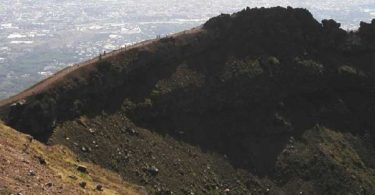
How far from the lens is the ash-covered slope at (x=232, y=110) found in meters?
102

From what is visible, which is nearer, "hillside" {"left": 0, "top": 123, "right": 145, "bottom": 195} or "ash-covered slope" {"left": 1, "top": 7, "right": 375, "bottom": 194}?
"hillside" {"left": 0, "top": 123, "right": 145, "bottom": 195}

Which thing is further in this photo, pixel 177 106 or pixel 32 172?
pixel 177 106

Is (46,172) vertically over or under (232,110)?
over

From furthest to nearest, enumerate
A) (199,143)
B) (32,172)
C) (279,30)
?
(279,30)
(199,143)
(32,172)

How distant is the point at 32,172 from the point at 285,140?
2374 inches

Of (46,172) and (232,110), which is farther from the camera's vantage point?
(232,110)

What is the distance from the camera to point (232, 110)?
124 m

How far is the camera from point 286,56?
134125 mm

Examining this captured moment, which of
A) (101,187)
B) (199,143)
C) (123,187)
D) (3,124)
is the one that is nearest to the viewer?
(101,187)

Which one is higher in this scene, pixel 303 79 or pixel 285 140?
pixel 303 79

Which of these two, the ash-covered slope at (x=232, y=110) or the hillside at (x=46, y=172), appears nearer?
the hillside at (x=46, y=172)

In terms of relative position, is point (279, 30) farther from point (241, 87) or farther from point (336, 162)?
point (336, 162)

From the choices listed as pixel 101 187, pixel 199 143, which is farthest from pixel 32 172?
pixel 199 143

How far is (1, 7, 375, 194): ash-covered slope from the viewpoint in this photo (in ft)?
334
